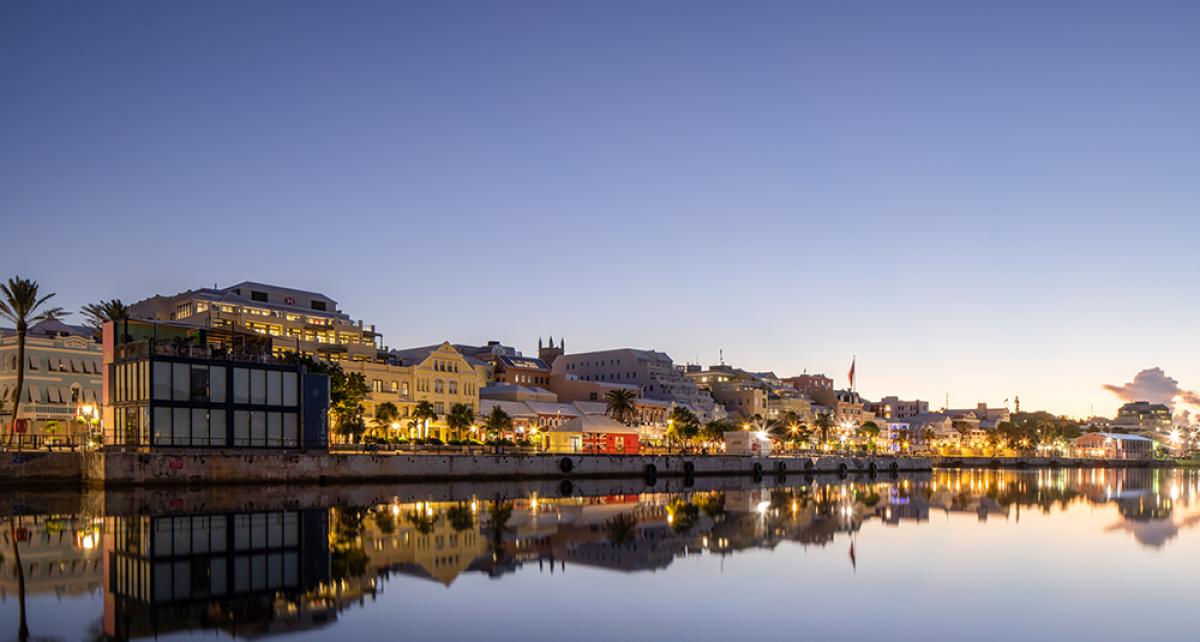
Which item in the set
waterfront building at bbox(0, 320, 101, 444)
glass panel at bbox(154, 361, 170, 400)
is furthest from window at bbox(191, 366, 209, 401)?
waterfront building at bbox(0, 320, 101, 444)

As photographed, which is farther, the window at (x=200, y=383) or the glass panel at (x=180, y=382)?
the window at (x=200, y=383)

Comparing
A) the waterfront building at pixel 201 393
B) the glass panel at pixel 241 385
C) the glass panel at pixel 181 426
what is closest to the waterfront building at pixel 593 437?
the waterfront building at pixel 201 393

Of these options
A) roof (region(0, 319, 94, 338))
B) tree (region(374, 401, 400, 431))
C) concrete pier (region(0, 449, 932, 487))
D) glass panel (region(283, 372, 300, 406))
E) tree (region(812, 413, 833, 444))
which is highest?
roof (region(0, 319, 94, 338))

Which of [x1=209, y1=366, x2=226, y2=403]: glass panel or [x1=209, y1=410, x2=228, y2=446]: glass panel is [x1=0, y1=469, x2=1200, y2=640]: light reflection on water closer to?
[x1=209, y1=410, x2=228, y2=446]: glass panel

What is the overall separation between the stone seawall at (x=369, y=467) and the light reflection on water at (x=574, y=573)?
372 inches

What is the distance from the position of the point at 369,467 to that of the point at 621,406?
222ft

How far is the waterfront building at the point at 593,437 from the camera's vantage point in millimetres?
112375

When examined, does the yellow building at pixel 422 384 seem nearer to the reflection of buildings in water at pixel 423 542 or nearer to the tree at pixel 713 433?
the tree at pixel 713 433

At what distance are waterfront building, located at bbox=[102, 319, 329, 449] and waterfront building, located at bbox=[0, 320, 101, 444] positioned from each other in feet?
36.3

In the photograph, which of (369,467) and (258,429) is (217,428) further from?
(369,467)

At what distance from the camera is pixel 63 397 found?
285 ft

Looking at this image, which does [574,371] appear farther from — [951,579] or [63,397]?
[951,579]

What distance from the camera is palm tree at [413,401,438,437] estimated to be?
347ft

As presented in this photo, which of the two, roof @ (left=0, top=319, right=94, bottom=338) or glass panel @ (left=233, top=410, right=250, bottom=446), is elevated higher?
roof @ (left=0, top=319, right=94, bottom=338)
